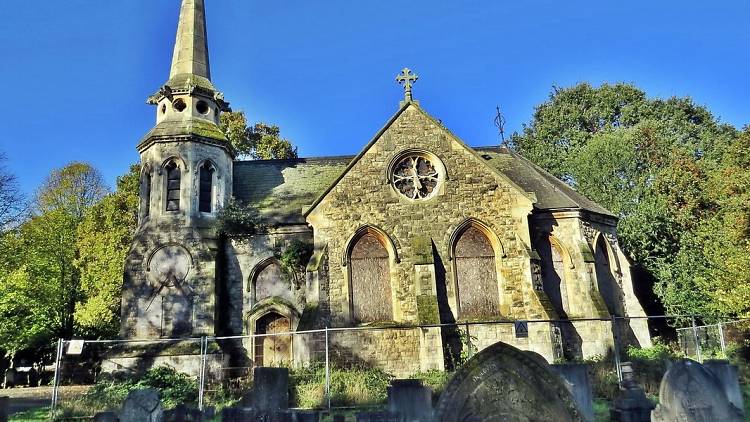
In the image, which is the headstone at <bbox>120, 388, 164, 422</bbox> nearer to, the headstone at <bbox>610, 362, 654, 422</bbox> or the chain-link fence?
the chain-link fence

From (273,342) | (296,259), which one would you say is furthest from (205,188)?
(273,342)

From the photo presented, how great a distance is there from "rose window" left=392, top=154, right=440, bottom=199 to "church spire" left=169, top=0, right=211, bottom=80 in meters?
10.5

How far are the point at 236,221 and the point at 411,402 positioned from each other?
14693mm

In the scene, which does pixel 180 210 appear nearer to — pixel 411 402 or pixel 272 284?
pixel 272 284

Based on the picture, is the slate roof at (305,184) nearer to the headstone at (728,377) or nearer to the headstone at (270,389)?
the headstone at (728,377)

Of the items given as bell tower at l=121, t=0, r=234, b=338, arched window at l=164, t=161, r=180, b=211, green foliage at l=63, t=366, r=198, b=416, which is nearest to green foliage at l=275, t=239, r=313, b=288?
bell tower at l=121, t=0, r=234, b=338

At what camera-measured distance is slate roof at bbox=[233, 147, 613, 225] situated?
68.3 ft

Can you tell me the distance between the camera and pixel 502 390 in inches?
254

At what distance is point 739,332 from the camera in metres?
19.7

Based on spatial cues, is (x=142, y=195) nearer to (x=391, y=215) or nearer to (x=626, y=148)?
(x=391, y=215)

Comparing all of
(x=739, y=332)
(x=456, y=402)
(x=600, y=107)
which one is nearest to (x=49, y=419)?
(x=456, y=402)

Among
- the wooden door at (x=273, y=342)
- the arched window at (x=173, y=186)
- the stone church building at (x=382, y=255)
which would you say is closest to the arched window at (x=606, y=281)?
the stone church building at (x=382, y=255)

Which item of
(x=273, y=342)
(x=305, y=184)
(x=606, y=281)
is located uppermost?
(x=305, y=184)

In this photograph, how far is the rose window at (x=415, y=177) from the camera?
1912 centimetres
